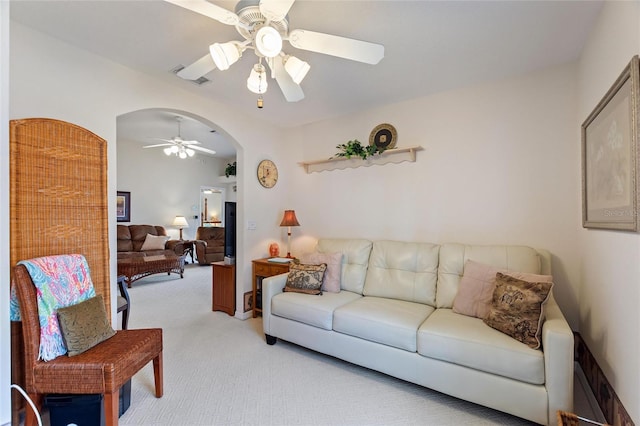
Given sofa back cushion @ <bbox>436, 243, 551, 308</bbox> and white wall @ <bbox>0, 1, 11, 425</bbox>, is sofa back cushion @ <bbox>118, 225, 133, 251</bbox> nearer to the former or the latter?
white wall @ <bbox>0, 1, 11, 425</bbox>

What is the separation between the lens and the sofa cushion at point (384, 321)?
6.82 feet

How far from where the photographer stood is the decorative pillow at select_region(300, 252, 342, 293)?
9.71 feet

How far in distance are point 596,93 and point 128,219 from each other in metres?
7.67

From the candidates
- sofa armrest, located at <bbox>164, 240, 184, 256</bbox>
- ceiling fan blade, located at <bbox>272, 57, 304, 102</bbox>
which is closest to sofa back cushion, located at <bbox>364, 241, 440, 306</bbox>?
ceiling fan blade, located at <bbox>272, 57, 304, 102</bbox>

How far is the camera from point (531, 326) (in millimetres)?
1744

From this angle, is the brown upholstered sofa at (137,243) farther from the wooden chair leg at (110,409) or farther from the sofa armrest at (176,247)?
the wooden chair leg at (110,409)

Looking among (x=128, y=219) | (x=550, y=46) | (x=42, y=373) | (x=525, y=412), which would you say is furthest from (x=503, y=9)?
(x=128, y=219)

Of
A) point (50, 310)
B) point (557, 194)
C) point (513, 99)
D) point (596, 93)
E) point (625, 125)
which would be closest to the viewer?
point (625, 125)

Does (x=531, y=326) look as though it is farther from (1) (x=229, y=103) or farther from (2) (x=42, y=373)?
(1) (x=229, y=103)

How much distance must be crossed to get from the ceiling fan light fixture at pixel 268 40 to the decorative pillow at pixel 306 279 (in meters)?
2.03

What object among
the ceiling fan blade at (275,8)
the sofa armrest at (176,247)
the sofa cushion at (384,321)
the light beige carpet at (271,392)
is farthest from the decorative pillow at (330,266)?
the sofa armrest at (176,247)

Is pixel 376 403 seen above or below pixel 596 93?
below

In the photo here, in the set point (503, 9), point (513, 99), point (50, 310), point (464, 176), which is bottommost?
point (50, 310)

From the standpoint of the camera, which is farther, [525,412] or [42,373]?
[525,412]
